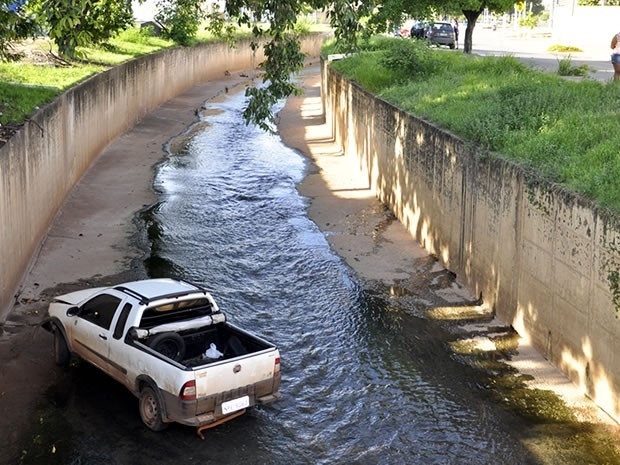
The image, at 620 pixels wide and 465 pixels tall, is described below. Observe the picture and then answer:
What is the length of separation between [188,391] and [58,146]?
12.9 metres

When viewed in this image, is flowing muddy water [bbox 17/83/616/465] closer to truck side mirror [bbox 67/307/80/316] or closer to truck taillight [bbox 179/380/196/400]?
truck taillight [bbox 179/380/196/400]

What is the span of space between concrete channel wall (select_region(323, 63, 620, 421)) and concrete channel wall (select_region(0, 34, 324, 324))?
8.38m

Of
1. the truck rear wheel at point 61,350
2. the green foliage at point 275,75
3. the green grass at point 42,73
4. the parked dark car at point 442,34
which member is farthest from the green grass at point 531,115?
the parked dark car at point 442,34

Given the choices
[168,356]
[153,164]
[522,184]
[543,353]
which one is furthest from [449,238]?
[153,164]

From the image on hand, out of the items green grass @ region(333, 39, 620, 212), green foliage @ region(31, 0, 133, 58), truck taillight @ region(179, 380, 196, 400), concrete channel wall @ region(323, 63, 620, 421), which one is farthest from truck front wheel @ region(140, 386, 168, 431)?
green grass @ region(333, 39, 620, 212)

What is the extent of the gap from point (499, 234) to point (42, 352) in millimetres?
7890

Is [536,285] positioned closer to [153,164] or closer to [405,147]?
[405,147]

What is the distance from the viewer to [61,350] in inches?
497

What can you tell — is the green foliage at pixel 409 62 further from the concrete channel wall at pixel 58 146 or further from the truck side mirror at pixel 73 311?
the truck side mirror at pixel 73 311

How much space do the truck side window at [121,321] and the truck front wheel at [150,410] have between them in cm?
89

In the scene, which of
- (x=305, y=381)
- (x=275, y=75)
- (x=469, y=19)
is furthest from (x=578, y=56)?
(x=305, y=381)

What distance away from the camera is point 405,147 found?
21.8 meters

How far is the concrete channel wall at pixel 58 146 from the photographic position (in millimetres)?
15461

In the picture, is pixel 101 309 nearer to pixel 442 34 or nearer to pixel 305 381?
pixel 305 381
